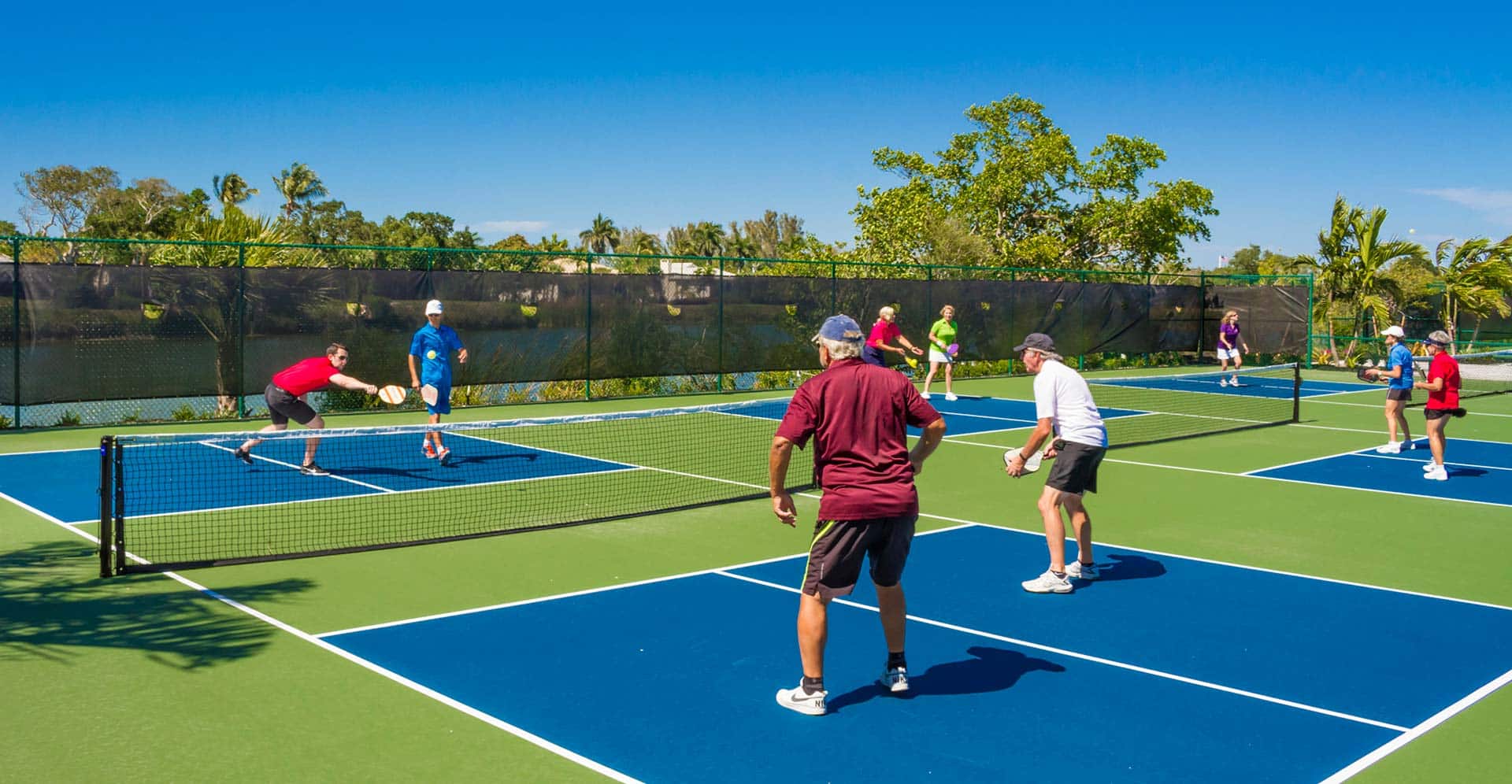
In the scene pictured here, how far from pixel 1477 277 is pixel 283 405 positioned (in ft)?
119

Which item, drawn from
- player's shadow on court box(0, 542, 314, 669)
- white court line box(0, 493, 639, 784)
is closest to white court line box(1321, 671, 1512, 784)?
white court line box(0, 493, 639, 784)

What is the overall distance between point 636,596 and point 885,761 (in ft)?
10.2

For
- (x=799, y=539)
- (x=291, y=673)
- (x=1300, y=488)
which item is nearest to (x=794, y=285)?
(x=1300, y=488)

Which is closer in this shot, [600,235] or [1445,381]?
[1445,381]

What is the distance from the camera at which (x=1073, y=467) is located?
8391 mm

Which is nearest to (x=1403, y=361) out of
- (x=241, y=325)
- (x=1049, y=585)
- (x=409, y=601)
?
(x=1049, y=585)

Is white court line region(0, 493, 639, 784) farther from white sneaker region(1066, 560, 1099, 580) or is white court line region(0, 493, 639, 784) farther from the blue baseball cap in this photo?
white sneaker region(1066, 560, 1099, 580)

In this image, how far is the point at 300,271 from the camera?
62.2 feet

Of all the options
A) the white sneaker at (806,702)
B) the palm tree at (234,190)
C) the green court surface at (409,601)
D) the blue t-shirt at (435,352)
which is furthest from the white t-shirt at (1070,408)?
the palm tree at (234,190)

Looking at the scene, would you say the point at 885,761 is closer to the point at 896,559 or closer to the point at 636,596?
the point at 896,559

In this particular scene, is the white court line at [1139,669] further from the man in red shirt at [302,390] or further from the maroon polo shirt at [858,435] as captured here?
the man in red shirt at [302,390]

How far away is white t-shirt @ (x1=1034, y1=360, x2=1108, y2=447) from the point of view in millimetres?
8398

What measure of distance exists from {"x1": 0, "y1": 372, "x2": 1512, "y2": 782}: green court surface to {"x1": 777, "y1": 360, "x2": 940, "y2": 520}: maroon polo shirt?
146cm

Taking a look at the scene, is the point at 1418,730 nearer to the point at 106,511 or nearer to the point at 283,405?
the point at 106,511
